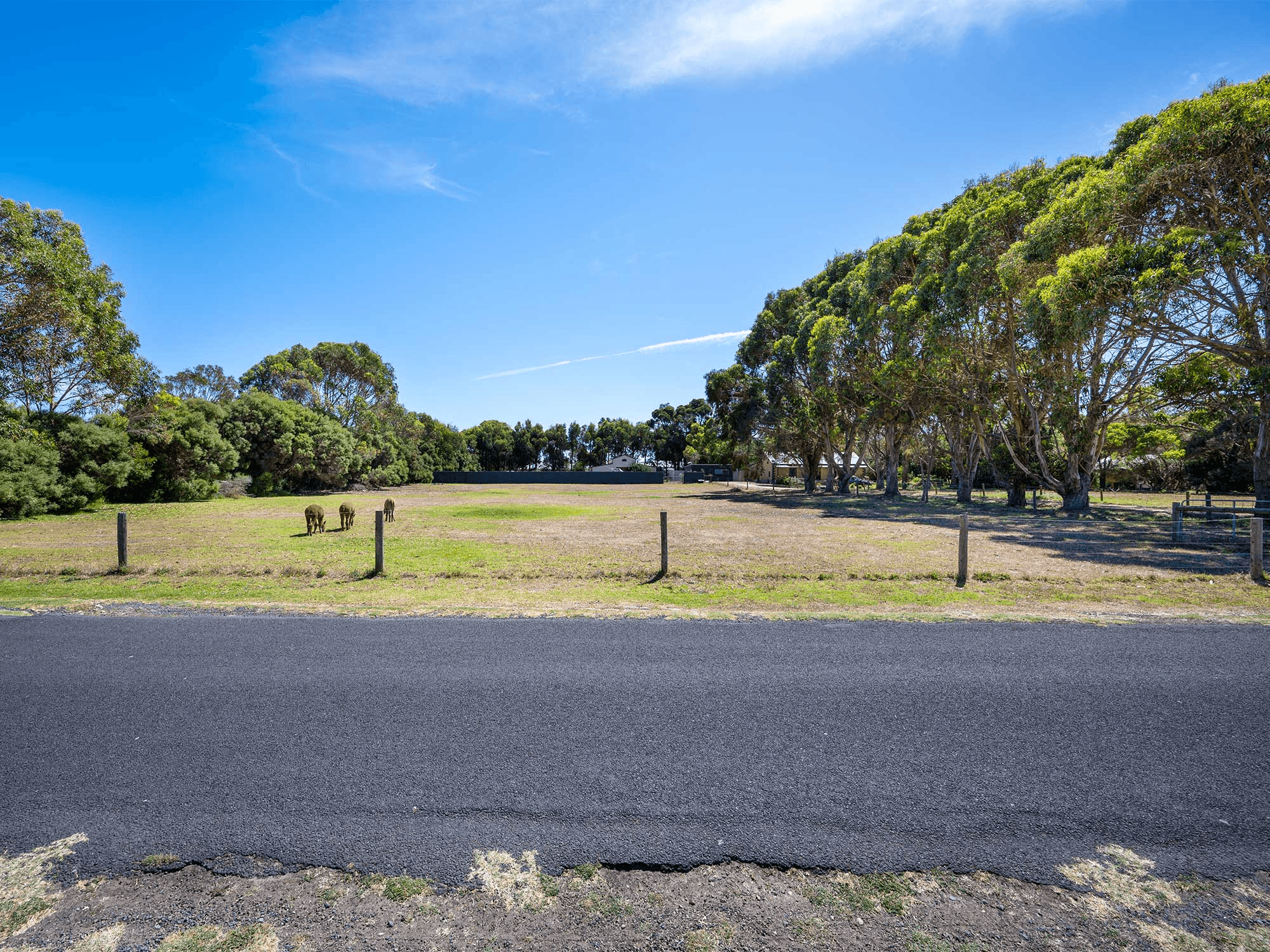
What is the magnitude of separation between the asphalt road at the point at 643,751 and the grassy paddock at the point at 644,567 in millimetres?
2334

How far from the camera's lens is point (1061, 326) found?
58.6 ft

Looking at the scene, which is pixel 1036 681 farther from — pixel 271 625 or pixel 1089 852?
pixel 271 625

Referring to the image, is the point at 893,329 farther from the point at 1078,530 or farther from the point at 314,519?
the point at 314,519

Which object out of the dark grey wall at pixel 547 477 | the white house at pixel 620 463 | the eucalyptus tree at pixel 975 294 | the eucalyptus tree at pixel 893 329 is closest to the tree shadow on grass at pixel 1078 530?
the eucalyptus tree at pixel 975 294

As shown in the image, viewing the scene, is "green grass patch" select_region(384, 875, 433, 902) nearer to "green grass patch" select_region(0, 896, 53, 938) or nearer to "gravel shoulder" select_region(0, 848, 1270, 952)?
"gravel shoulder" select_region(0, 848, 1270, 952)

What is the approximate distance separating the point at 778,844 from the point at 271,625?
21.5 ft

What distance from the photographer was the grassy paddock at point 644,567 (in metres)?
8.58

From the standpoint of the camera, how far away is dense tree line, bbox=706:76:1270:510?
16.1 meters

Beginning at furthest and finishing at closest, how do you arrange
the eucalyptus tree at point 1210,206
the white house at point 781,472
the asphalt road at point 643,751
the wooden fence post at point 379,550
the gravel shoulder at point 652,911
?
the white house at point 781,472, the eucalyptus tree at point 1210,206, the wooden fence post at point 379,550, the asphalt road at point 643,751, the gravel shoulder at point 652,911

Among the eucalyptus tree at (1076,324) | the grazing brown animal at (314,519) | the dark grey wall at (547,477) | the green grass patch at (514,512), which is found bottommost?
the green grass patch at (514,512)

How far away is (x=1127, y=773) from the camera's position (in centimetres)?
A: 357

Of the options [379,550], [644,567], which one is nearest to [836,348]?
[644,567]

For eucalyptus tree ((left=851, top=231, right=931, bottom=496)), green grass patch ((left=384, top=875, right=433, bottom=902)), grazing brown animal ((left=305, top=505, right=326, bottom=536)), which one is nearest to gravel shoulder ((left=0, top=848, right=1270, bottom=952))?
green grass patch ((left=384, top=875, right=433, bottom=902))

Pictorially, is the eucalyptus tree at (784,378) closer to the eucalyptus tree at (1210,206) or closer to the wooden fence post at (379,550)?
the eucalyptus tree at (1210,206)
